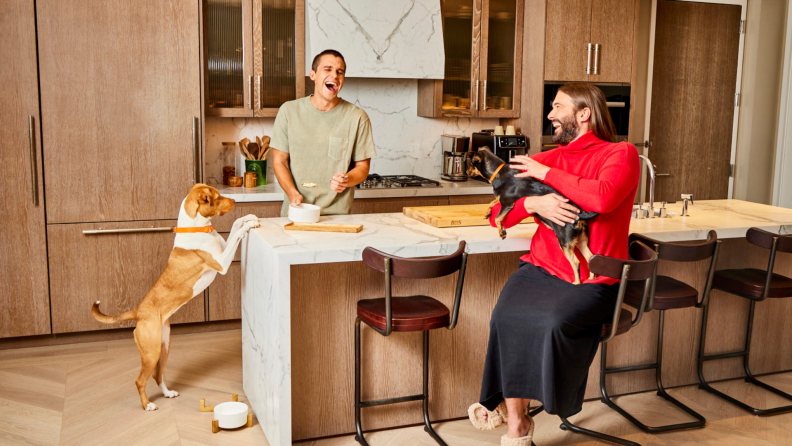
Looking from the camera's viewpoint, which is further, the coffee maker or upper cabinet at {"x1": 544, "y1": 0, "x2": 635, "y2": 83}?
the coffee maker

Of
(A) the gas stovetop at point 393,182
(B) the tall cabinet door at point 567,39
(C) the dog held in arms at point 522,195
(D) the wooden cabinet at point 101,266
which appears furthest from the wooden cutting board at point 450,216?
(B) the tall cabinet door at point 567,39

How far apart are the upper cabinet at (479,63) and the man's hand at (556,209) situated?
244 centimetres

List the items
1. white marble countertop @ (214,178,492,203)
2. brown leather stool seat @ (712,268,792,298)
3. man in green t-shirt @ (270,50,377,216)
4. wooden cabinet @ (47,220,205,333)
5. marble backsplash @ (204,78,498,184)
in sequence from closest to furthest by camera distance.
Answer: brown leather stool seat @ (712,268,792,298), man in green t-shirt @ (270,50,377,216), wooden cabinet @ (47,220,205,333), white marble countertop @ (214,178,492,203), marble backsplash @ (204,78,498,184)

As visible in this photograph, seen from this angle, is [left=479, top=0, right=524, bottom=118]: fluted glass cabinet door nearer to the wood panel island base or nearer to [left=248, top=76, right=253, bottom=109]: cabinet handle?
[left=248, top=76, right=253, bottom=109]: cabinet handle

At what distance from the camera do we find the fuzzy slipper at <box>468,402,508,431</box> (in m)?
2.70

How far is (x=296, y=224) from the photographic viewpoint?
2.93 m

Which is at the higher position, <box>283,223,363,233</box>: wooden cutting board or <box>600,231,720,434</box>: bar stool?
<box>283,223,363,233</box>: wooden cutting board

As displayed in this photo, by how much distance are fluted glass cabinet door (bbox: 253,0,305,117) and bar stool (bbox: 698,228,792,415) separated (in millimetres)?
2742

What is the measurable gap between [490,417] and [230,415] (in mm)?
1113

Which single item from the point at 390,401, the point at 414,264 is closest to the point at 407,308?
the point at 414,264

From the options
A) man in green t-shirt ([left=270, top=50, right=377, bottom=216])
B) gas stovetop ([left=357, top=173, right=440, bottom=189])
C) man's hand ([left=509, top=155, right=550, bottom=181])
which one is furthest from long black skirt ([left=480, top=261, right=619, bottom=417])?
gas stovetop ([left=357, top=173, right=440, bottom=189])

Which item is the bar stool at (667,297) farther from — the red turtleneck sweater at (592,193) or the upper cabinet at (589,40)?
the upper cabinet at (589,40)

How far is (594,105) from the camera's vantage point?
2.51 meters

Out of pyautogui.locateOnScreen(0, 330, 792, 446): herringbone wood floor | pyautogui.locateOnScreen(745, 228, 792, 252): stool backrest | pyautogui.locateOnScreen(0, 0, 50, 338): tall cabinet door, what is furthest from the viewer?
pyautogui.locateOnScreen(0, 0, 50, 338): tall cabinet door
